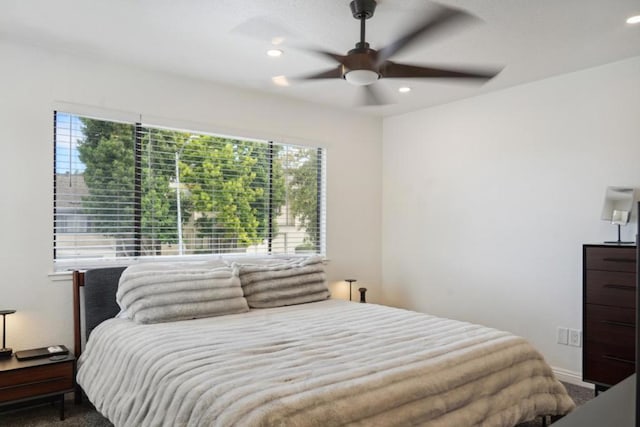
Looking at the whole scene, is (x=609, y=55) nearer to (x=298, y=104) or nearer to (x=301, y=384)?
(x=298, y=104)

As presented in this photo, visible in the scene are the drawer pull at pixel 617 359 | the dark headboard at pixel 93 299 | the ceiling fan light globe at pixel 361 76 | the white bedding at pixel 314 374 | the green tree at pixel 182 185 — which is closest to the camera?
the white bedding at pixel 314 374

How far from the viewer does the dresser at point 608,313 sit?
2.97 metres

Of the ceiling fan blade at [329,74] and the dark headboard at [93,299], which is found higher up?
the ceiling fan blade at [329,74]

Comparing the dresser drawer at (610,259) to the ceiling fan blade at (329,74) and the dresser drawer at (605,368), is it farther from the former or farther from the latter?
the ceiling fan blade at (329,74)

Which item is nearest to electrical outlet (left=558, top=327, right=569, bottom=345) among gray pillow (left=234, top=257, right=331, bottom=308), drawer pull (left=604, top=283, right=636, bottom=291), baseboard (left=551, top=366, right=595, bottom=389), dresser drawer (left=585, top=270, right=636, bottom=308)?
baseboard (left=551, top=366, right=595, bottom=389)

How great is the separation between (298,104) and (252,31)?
5.65 ft

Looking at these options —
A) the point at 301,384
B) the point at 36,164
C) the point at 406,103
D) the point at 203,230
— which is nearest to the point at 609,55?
the point at 406,103

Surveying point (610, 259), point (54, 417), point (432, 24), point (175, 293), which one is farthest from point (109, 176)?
point (610, 259)

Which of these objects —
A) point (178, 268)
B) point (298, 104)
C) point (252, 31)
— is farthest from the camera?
point (298, 104)

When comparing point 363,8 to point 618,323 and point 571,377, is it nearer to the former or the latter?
Answer: point 618,323

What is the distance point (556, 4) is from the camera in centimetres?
246

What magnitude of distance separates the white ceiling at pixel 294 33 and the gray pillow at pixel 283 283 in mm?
1655

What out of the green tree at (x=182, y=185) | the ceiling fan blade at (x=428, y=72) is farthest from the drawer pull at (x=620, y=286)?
the green tree at (x=182, y=185)

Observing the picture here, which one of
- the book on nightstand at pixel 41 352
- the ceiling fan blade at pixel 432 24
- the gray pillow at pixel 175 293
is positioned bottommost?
the book on nightstand at pixel 41 352
